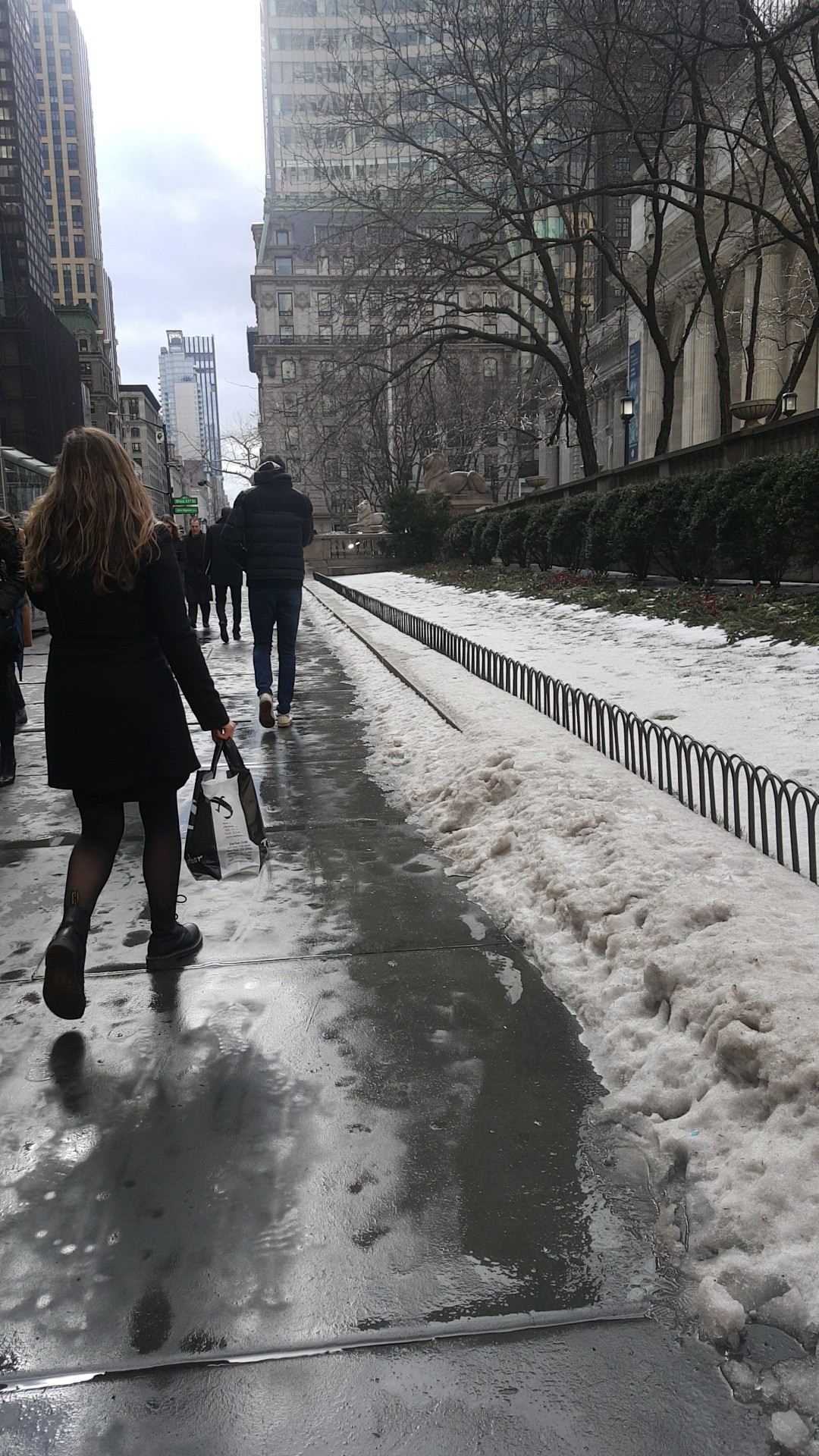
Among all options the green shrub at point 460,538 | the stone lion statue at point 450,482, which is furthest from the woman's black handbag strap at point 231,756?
the stone lion statue at point 450,482

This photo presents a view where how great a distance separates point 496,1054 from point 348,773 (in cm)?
430

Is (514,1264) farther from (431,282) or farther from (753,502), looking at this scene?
(431,282)

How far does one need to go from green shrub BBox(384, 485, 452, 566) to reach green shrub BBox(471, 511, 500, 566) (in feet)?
23.1

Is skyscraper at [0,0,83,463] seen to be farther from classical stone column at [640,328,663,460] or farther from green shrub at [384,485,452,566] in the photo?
classical stone column at [640,328,663,460]

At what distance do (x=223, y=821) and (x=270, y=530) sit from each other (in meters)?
5.04

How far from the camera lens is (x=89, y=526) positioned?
3.63m

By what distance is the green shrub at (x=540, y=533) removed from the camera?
2242cm

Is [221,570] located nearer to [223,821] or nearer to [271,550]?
[271,550]

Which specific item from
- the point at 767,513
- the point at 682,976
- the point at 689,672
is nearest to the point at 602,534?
the point at 767,513

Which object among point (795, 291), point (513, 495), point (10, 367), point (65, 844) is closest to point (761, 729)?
point (65, 844)

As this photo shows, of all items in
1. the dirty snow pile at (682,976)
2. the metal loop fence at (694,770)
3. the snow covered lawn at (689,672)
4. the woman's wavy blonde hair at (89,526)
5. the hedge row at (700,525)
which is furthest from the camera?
the hedge row at (700,525)

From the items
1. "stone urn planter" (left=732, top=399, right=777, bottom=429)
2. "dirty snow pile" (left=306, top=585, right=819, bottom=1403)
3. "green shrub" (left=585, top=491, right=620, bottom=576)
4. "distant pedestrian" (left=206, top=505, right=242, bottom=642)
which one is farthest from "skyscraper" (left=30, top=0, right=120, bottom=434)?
"dirty snow pile" (left=306, top=585, right=819, bottom=1403)

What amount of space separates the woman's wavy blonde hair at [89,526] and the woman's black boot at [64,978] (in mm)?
1146

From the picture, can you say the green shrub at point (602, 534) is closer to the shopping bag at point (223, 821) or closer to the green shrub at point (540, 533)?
the green shrub at point (540, 533)
